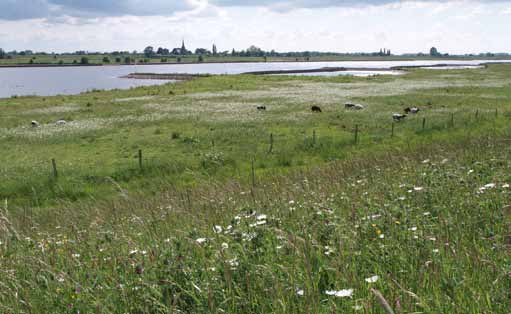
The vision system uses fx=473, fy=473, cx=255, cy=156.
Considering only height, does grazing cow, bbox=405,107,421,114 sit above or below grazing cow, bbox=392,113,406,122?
above

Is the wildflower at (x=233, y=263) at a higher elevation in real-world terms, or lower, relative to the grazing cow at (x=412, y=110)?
higher

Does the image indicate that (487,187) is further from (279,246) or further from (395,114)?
(395,114)

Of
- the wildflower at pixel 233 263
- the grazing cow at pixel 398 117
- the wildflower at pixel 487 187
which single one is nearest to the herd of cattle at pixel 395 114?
the grazing cow at pixel 398 117

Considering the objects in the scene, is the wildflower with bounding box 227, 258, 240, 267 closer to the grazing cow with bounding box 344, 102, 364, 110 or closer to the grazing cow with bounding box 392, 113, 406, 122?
the grazing cow with bounding box 392, 113, 406, 122

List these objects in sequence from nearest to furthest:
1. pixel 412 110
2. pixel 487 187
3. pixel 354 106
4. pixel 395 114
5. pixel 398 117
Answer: pixel 487 187, pixel 398 117, pixel 395 114, pixel 412 110, pixel 354 106

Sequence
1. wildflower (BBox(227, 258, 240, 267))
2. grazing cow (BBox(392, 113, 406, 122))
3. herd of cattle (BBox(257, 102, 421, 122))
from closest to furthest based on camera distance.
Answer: wildflower (BBox(227, 258, 240, 267))
grazing cow (BBox(392, 113, 406, 122))
herd of cattle (BBox(257, 102, 421, 122))

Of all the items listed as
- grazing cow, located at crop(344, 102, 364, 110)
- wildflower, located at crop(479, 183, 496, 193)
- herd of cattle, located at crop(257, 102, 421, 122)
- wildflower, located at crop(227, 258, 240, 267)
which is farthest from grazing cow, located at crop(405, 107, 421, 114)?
wildflower, located at crop(227, 258, 240, 267)

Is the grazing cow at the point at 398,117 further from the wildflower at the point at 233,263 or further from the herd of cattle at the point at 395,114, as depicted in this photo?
the wildflower at the point at 233,263

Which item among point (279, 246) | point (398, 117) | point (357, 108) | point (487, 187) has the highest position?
point (279, 246)

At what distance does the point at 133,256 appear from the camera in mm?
6113

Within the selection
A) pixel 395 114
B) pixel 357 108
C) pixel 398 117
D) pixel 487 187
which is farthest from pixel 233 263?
pixel 357 108

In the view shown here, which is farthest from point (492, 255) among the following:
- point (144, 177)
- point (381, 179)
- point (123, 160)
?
point (123, 160)

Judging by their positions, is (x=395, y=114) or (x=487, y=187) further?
(x=395, y=114)

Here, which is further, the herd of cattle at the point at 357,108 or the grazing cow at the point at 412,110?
the grazing cow at the point at 412,110
